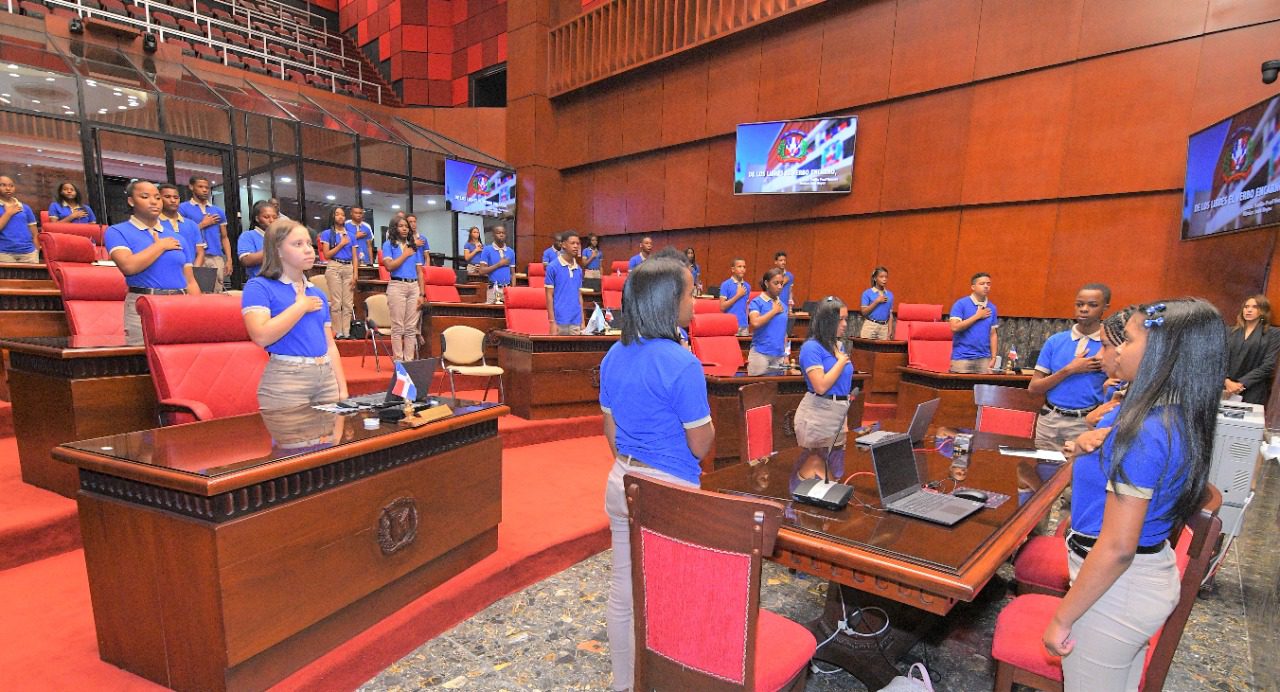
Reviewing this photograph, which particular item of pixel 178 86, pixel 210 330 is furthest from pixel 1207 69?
pixel 178 86

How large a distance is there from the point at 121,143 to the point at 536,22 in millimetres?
7121

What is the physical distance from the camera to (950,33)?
6824 millimetres

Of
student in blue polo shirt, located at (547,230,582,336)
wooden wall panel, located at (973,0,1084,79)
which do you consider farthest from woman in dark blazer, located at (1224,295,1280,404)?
student in blue polo shirt, located at (547,230,582,336)

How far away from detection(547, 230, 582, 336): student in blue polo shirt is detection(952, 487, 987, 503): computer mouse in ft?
12.3

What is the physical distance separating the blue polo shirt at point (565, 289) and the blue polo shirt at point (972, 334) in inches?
134

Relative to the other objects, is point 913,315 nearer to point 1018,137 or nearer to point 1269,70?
point 1018,137

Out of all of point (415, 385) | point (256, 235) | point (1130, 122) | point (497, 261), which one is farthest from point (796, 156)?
point (415, 385)

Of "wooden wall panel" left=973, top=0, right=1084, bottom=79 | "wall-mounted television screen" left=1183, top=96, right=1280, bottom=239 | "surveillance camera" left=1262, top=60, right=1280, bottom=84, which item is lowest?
"wall-mounted television screen" left=1183, top=96, right=1280, bottom=239

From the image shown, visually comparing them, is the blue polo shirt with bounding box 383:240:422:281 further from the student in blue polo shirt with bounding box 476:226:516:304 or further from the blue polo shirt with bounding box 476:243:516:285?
the blue polo shirt with bounding box 476:243:516:285

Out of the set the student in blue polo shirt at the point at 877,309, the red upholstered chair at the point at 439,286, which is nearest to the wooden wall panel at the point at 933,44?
the student in blue polo shirt at the point at 877,309

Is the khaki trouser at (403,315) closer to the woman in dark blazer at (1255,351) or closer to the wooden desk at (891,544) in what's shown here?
the wooden desk at (891,544)

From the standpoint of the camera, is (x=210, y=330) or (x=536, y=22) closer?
(x=210, y=330)

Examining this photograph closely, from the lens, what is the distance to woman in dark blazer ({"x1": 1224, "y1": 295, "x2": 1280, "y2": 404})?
4.00 m

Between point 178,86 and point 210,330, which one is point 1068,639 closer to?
point 210,330
